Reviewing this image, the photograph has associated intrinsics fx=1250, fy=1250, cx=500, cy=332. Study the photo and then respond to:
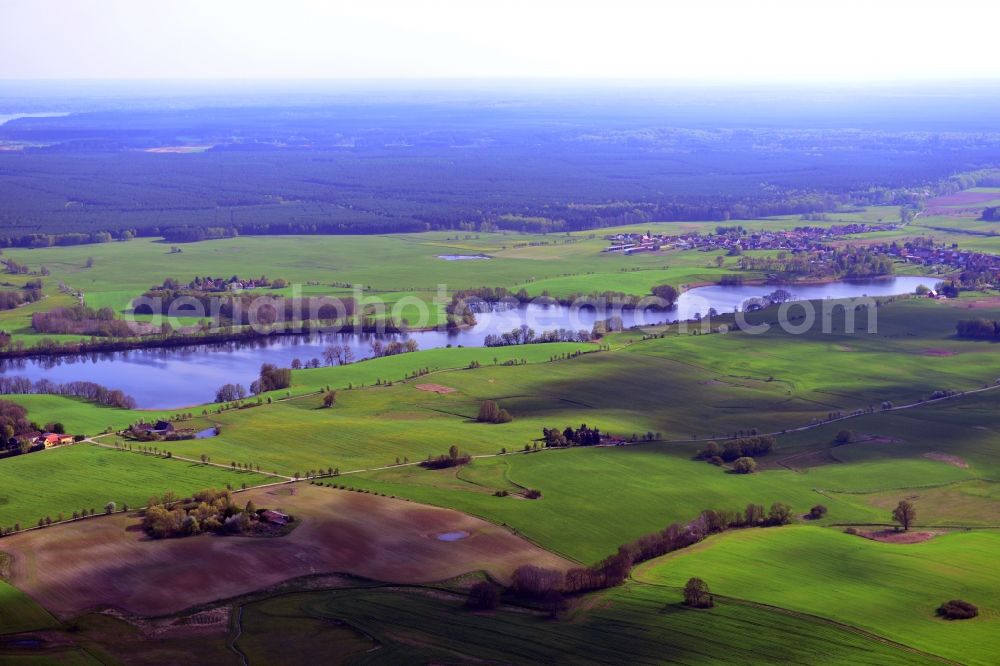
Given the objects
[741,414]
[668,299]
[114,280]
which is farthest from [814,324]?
[114,280]

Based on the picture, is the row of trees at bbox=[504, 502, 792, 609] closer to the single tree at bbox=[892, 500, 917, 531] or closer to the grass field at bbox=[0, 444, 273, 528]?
the single tree at bbox=[892, 500, 917, 531]

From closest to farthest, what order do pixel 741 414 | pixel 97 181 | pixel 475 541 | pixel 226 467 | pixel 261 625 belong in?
pixel 261 625
pixel 475 541
pixel 226 467
pixel 741 414
pixel 97 181

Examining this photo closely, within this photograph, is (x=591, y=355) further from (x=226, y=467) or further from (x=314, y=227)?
(x=314, y=227)

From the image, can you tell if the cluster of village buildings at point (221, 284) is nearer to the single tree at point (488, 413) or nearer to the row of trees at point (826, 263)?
the row of trees at point (826, 263)

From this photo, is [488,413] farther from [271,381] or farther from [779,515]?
[779,515]

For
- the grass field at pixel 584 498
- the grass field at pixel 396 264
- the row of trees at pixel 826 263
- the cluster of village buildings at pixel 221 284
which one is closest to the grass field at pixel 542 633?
the grass field at pixel 584 498

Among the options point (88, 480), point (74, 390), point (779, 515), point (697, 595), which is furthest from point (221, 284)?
point (697, 595)
